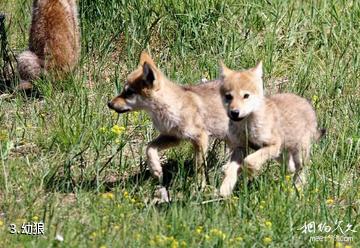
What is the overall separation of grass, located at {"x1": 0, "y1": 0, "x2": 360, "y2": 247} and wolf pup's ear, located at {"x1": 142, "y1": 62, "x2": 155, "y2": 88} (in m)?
0.59

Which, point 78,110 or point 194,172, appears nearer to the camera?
point 194,172

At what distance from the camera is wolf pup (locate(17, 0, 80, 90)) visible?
10.6 metres

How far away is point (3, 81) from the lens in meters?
10.7

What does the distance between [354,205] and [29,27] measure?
4.88 meters

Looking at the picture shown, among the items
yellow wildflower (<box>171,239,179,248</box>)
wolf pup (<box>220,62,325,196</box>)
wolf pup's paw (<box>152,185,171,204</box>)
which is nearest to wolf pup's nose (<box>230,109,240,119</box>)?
wolf pup (<box>220,62,325,196</box>)

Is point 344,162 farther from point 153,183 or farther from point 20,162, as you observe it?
point 20,162

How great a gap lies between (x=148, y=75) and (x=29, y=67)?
264 cm

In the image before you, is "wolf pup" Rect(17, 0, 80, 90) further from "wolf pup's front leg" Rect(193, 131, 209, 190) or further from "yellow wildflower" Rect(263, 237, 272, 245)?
"yellow wildflower" Rect(263, 237, 272, 245)

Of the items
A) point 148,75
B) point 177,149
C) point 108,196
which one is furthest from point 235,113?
point 177,149

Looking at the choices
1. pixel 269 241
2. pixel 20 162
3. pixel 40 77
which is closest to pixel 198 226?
pixel 269 241

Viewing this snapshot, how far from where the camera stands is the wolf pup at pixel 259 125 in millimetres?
7798

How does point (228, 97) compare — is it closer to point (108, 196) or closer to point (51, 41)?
point (108, 196)

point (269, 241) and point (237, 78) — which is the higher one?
point (237, 78)

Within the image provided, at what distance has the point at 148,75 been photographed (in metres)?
8.34
